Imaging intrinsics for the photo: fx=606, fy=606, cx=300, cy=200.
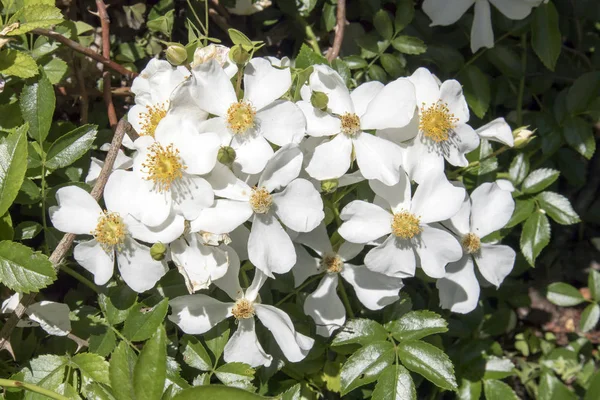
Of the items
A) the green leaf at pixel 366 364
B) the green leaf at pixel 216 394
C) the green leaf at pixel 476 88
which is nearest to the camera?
the green leaf at pixel 216 394

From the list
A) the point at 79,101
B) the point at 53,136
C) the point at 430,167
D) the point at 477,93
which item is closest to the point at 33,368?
the point at 53,136

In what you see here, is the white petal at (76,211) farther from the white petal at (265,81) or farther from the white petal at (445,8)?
the white petal at (445,8)

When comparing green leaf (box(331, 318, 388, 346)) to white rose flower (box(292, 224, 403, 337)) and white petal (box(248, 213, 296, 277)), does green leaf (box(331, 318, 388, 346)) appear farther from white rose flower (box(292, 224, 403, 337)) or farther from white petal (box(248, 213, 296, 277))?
white petal (box(248, 213, 296, 277))

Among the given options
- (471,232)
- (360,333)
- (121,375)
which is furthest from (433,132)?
(121,375)

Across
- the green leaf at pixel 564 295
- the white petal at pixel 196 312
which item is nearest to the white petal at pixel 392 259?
the white petal at pixel 196 312

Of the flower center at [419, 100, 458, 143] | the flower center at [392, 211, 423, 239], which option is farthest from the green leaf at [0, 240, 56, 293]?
the flower center at [419, 100, 458, 143]

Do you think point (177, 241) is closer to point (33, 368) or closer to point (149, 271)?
point (149, 271)
